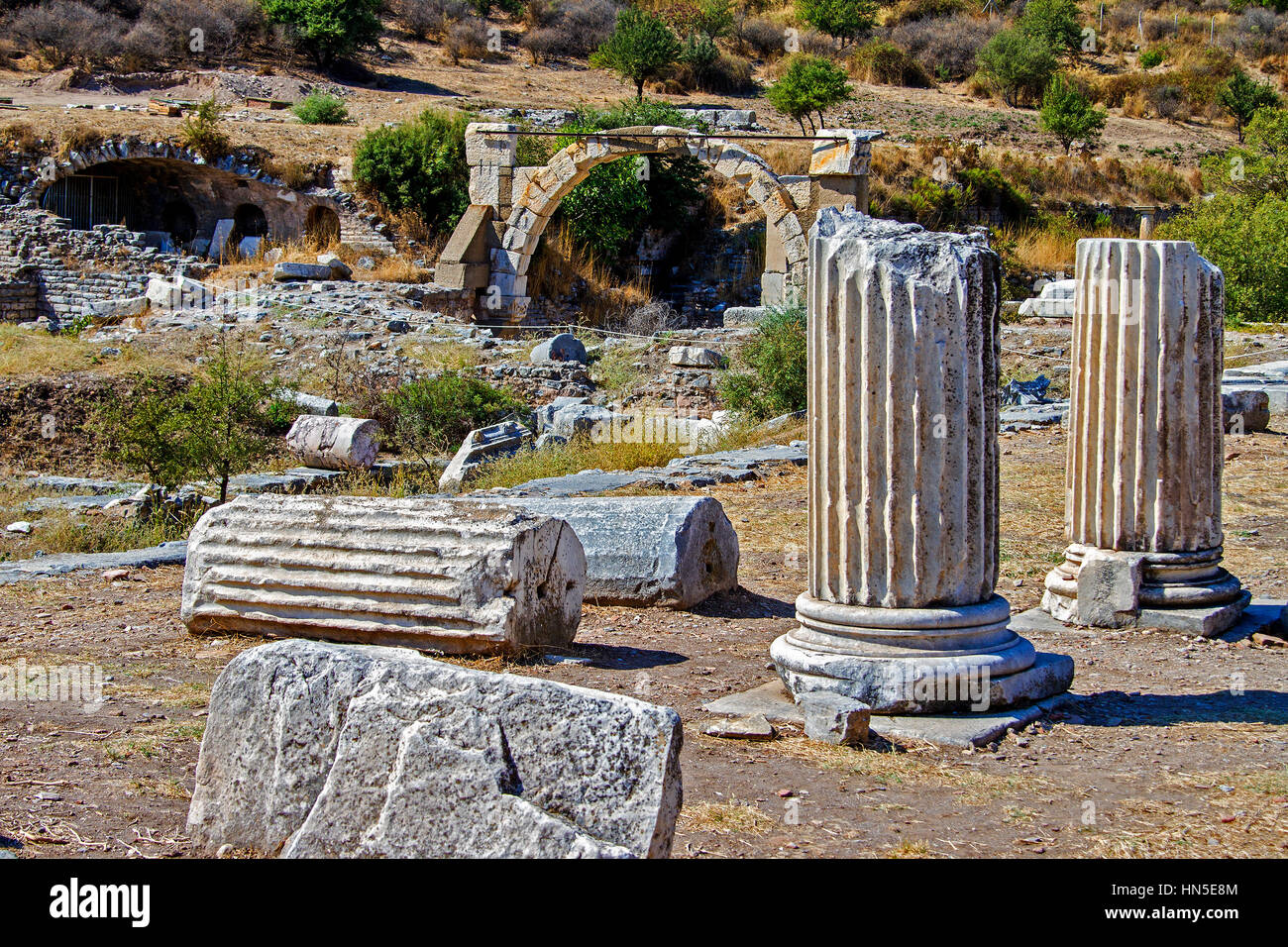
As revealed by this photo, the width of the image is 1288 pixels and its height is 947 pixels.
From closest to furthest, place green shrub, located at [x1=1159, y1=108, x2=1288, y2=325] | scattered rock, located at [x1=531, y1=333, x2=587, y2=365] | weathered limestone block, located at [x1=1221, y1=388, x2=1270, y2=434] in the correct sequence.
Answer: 1. weathered limestone block, located at [x1=1221, y1=388, x2=1270, y2=434]
2. scattered rock, located at [x1=531, y1=333, x2=587, y2=365]
3. green shrub, located at [x1=1159, y1=108, x2=1288, y2=325]

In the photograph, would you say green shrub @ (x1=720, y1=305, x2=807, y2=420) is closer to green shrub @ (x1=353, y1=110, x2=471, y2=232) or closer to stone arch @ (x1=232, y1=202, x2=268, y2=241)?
green shrub @ (x1=353, y1=110, x2=471, y2=232)

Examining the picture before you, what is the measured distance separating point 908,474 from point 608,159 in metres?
17.3

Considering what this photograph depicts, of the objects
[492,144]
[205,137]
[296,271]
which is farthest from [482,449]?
[205,137]

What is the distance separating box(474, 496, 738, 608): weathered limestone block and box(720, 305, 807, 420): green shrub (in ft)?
23.6

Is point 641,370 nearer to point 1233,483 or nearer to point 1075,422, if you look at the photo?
point 1233,483

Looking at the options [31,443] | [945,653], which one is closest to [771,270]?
[31,443]

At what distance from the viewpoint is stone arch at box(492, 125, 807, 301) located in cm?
2039

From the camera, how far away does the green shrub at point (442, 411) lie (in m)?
14.2

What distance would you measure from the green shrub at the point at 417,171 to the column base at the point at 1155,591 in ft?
63.0

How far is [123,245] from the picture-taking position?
22.1 meters

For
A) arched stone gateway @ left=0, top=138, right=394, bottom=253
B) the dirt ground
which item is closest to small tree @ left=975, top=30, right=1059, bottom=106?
arched stone gateway @ left=0, top=138, right=394, bottom=253

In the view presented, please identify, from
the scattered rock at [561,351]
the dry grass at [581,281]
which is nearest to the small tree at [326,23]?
the dry grass at [581,281]

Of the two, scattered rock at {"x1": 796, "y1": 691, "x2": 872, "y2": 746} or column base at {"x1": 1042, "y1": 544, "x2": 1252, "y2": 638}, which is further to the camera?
column base at {"x1": 1042, "y1": 544, "x2": 1252, "y2": 638}

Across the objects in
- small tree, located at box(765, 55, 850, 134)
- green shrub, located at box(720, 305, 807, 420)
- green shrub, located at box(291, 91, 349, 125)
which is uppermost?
small tree, located at box(765, 55, 850, 134)
